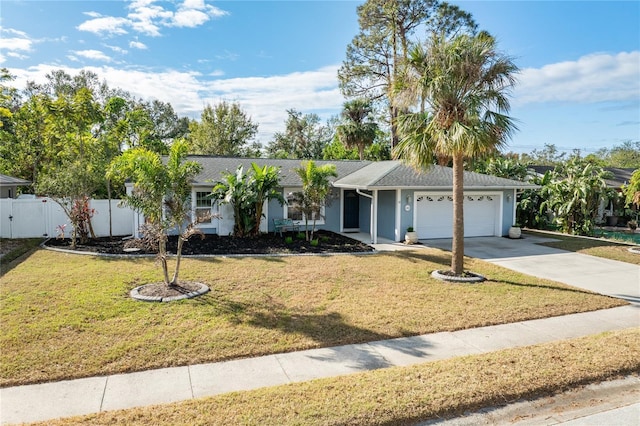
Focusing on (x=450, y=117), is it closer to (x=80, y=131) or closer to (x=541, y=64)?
(x=541, y=64)

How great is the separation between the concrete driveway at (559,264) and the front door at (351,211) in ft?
12.6

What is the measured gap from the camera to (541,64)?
18422mm

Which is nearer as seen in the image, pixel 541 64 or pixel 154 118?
pixel 541 64

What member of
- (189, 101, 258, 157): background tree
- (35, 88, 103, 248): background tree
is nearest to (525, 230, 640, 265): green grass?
(35, 88, 103, 248): background tree

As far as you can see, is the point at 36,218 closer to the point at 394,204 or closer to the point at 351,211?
the point at 351,211

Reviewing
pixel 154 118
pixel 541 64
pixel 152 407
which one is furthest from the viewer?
pixel 154 118

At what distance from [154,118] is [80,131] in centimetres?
2864

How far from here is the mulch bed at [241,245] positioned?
1290 centimetres

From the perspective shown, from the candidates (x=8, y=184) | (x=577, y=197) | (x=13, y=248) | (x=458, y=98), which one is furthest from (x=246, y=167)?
(x=577, y=197)

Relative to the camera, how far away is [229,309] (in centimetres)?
741

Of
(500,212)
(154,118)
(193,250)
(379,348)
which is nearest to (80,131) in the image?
(193,250)

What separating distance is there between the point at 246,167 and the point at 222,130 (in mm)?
17573

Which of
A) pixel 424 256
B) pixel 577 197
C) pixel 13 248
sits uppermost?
pixel 577 197

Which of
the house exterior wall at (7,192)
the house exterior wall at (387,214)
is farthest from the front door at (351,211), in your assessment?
the house exterior wall at (7,192)
